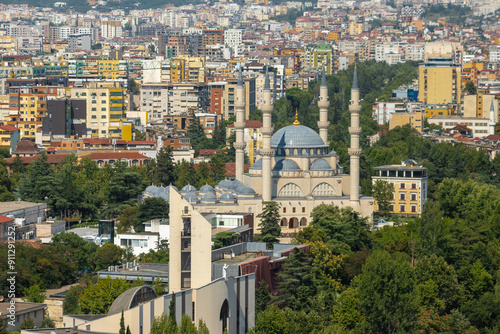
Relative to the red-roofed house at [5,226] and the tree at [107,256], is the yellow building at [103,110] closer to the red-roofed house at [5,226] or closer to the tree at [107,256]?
the red-roofed house at [5,226]

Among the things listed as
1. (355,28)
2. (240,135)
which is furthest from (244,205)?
(355,28)

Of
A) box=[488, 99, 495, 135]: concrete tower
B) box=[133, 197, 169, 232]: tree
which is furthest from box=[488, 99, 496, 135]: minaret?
box=[133, 197, 169, 232]: tree

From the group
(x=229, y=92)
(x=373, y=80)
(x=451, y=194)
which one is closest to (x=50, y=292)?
(x=451, y=194)

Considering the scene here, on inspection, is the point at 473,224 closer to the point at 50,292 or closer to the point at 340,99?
the point at 50,292

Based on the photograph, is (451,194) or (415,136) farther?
(415,136)

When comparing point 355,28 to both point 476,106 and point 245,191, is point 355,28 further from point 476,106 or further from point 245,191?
point 245,191
